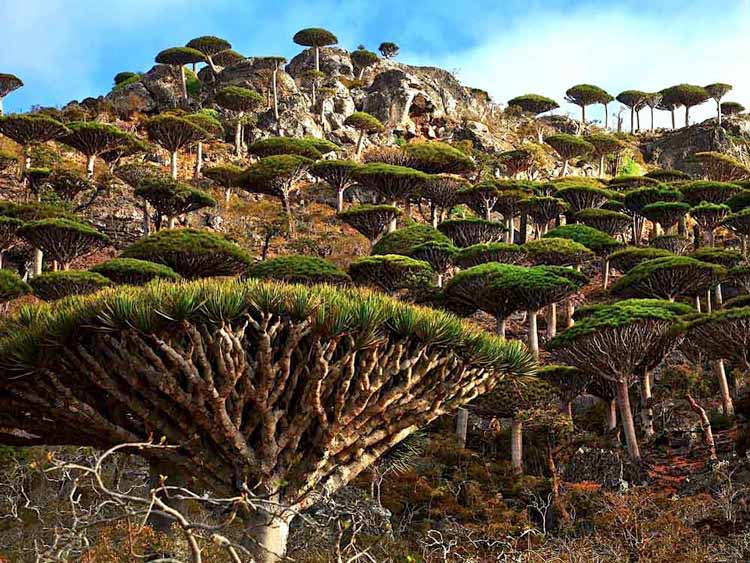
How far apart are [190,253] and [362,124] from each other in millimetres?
27345

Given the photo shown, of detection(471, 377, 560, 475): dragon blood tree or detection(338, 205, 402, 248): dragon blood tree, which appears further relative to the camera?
detection(338, 205, 402, 248): dragon blood tree

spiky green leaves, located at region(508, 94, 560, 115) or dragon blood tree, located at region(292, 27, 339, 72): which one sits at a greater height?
dragon blood tree, located at region(292, 27, 339, 72)

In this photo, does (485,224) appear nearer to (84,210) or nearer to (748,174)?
(84,210)

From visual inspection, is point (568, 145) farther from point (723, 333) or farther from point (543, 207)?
point (723, 333)

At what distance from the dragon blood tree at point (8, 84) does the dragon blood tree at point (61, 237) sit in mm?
29335

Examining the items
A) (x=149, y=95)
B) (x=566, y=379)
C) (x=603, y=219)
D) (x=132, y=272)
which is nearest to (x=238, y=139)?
(x=149, y=95)

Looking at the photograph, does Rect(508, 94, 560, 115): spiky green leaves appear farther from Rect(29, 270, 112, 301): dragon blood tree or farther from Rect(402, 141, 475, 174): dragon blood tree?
A: Rect(29, 270, 112, 301): dragon blood tree

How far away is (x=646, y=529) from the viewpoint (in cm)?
1235

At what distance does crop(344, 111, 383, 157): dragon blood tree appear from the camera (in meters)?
47.0

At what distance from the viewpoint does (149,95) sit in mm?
54781

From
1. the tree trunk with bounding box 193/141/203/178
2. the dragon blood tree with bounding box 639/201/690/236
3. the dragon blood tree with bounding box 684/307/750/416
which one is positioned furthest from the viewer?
the tree trunk with bounding box 193/141/203/178

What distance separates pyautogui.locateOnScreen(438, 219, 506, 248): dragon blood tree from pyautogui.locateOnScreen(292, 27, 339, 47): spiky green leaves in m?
33.6

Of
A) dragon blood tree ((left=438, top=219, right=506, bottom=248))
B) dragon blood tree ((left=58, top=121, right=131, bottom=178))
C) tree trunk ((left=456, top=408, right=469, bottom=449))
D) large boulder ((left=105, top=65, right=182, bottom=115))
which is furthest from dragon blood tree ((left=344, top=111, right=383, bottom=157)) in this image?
tree trunk ((left=456, top=408, right=469, bottom=449))

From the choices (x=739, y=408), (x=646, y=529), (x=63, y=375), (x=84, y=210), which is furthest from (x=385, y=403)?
(x=84, y=210)
